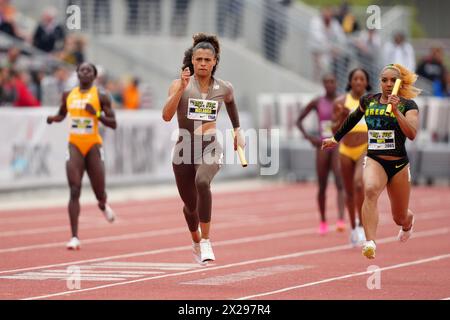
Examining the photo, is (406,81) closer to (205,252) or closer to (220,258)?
(205,252)

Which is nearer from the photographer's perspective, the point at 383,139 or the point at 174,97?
the point at 174,97

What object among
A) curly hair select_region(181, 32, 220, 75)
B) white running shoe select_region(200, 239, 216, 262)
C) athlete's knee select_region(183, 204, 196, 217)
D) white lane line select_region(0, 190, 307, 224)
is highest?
curly hair select_region(181, 32, 220, 75)

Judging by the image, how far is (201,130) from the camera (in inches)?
510

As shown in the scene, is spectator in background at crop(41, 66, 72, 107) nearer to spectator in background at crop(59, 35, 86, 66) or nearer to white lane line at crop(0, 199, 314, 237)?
spectator in background at crop(59, 35, 86, 66)

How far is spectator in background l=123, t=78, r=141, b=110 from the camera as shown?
3041 cm

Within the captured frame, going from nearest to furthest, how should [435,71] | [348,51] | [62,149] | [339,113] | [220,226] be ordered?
[339,113]
[220,226]
[62,149]
[435,71]
[348,51]

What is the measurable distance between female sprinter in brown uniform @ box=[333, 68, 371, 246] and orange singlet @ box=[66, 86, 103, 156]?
10.3ft

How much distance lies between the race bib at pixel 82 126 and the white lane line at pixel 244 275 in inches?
146

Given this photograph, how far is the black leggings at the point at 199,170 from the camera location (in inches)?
504

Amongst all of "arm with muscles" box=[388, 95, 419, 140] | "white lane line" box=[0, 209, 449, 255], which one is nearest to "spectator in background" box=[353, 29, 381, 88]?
"white lane line" box=[0, 209, 449, 255]

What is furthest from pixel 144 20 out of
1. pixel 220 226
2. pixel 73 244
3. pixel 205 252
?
pixel 205 252

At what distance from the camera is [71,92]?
1688cm

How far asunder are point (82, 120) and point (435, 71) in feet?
59.2
